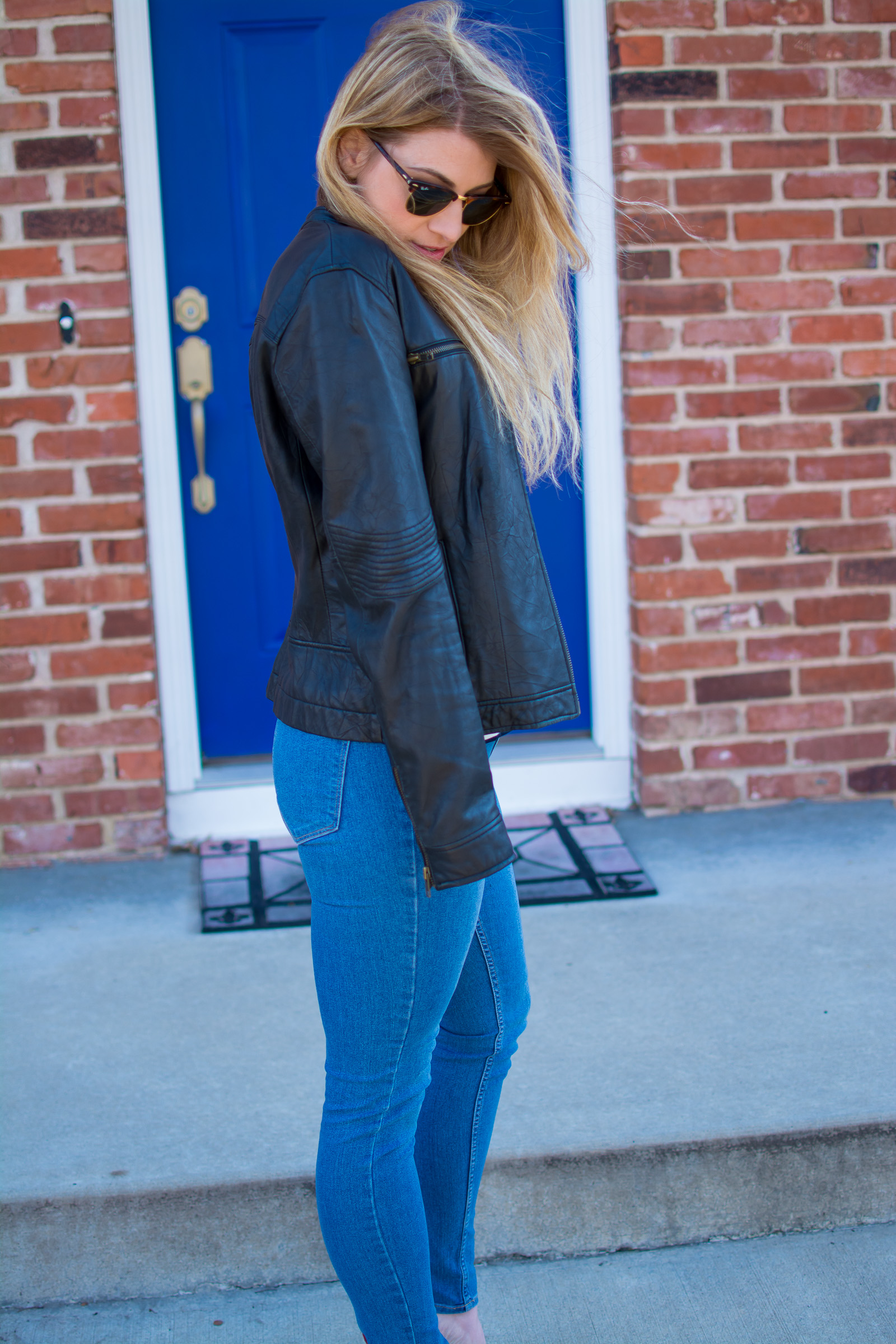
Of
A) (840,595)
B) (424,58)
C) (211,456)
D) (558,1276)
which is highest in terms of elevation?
(424,58)

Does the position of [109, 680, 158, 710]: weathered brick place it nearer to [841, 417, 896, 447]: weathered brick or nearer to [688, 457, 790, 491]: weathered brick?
[688, 457, 790, 491]: weathered brick

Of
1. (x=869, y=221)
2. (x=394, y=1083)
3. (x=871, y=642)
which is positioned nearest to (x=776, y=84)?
(x=869, y=221)

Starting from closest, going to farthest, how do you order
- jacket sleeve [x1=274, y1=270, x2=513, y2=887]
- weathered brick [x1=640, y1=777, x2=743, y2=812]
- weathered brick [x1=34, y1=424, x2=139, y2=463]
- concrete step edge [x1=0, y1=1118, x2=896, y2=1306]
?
1. jacket sleeve [x1=274, y1=270, x2=513, y2=887]
2. concrete step edge [x1=0, y1=1118, x2=896, y2=1306]
3. weathered brick [x1=34, y1=424, x2=139, y2=463]
4. weathered brick [x1=640, y1=777, x2=743, y2=812]

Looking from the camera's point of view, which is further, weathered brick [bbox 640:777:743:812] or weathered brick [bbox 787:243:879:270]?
weathered brick [bbox 640:777:743:812]

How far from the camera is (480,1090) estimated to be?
1.61 meters

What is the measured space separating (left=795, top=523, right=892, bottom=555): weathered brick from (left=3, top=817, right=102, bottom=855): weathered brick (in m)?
2.17

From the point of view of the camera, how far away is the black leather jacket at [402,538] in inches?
47.6

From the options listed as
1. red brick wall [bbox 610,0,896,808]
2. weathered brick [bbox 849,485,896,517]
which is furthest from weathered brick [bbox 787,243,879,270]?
weathered brick [bbox 849,485,896,517]

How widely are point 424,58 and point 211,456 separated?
2281 mm

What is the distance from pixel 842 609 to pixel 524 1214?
212 cm

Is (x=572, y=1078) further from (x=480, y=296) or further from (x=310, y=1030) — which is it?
(x=480, y=296)

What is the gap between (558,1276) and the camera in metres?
1.98

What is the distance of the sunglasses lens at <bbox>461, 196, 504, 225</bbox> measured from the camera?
143 cm

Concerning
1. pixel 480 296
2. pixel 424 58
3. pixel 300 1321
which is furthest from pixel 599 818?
pixel 424 58
